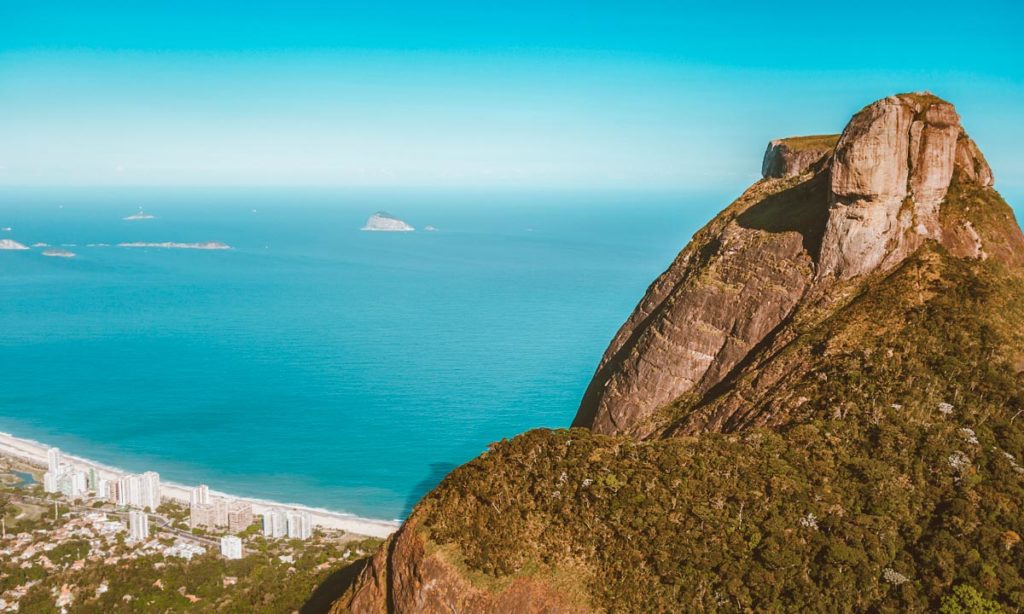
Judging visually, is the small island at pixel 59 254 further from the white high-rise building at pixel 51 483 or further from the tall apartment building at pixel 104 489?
the tall apartment building at pixel 104 489

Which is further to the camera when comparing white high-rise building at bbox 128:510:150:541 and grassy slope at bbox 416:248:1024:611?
white high-rise building at bbox 128:510:150:541

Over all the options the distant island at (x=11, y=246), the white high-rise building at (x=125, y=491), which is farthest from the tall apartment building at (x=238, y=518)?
the distant island at (x=11, y=246)

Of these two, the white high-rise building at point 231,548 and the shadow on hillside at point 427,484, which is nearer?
the white high-rise building at point 231,548

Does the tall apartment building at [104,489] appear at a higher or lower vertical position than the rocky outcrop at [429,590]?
lower

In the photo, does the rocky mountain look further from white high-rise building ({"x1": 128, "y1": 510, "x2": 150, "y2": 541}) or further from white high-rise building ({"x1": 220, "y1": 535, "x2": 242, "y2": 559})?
white high-rise building ({"x1": 128, "y1": 510, "x2": 150, "y2": 541})

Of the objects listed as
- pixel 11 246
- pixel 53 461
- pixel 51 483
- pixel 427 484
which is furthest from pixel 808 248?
pixel 11 246

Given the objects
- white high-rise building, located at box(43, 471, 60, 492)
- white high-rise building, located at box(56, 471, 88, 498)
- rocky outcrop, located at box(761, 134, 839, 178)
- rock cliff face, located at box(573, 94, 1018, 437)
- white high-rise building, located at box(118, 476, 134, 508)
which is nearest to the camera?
rock cliff face, located at box(573, 94, 1018, 437)

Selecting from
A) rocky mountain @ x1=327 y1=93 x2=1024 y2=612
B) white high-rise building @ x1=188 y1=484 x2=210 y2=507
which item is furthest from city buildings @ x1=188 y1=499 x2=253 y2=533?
rocky mountain @ x1=327 y1=93 x2=1024 y2=612
